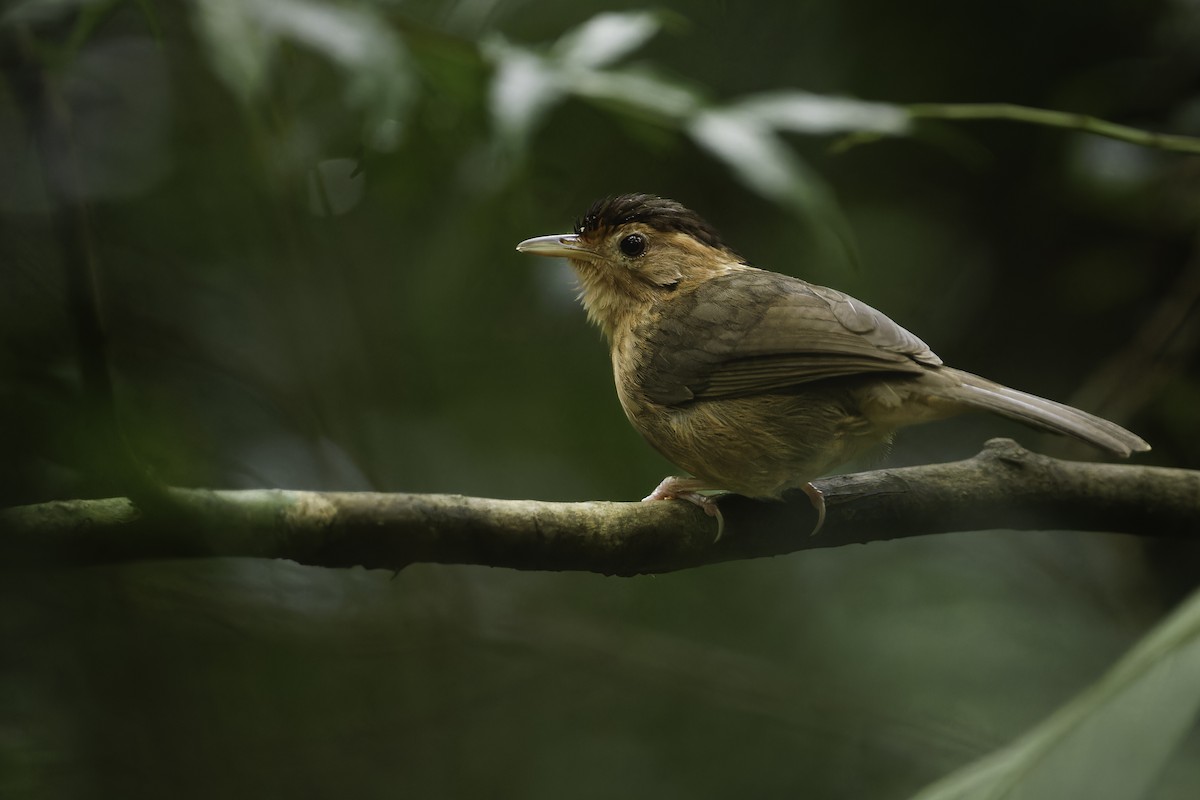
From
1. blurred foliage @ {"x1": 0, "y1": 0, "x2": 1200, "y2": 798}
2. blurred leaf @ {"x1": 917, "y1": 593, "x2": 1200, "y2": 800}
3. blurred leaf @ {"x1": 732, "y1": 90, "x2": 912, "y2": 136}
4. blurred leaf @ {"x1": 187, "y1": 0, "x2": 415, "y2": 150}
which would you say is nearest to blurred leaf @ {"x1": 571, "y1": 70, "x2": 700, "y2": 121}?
blurred foliage @ {"x1": 0, "y1": 0, "x2": 1200, "y2": 798}

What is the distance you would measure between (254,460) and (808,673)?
2679mm

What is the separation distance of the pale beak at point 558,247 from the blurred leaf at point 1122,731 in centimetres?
203

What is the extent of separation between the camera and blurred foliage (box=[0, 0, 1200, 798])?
8.61 feet

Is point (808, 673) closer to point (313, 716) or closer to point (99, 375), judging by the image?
point (313, 716)

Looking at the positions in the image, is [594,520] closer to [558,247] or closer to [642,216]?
[558,247]

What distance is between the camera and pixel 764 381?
277 cm

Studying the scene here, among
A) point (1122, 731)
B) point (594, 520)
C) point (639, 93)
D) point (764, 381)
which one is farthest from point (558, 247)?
point (1122, 731)

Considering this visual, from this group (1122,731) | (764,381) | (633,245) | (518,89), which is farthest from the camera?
(633,245)

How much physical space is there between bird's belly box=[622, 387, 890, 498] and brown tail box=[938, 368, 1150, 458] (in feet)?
1.12

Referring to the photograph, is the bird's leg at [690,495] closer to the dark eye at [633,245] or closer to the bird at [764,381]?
the bird at [764,381]

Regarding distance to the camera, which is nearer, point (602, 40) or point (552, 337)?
point (602, 40)

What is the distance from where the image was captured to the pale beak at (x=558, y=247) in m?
2.98

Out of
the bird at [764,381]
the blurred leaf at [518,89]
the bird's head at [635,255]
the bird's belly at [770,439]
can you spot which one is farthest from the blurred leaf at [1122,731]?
the bird's head at [635,255]

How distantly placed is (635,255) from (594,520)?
1.35m
